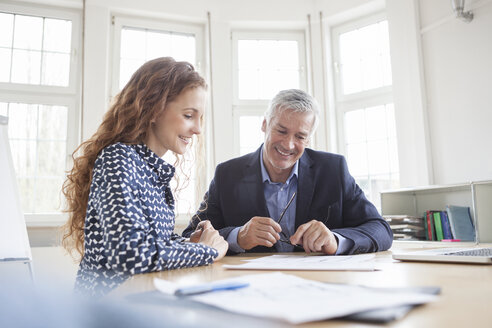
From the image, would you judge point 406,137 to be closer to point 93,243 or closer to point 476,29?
point 476,29

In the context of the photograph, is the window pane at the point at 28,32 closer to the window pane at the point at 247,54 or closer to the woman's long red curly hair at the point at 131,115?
the window pane at the point at 247,54

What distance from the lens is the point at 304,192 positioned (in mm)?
1734

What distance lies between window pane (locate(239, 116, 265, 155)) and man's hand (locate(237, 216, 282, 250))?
2.85 metres

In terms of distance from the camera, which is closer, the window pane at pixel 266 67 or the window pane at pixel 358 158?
the window pane at pixel 358 158

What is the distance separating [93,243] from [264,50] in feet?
12.1

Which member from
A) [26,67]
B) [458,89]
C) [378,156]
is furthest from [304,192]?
[26,67]

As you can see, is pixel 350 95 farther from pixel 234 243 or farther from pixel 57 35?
pixel 234 243

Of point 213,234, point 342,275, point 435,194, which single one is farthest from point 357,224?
point 435,194

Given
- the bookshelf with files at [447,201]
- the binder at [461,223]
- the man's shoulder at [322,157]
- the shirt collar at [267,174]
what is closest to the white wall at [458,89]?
the bookshelf with files at [447,201]

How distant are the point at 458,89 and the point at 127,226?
316 centimetres

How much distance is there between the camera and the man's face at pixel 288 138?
6.06 ft

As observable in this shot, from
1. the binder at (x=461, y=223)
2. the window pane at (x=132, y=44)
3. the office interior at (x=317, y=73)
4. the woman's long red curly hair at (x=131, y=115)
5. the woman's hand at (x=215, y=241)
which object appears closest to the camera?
the woman's hand at (x=215, y=241)

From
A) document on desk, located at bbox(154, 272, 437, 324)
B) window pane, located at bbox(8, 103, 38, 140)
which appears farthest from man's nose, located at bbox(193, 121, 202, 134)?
window pane, located at bbox(8, 103, 38, 140)

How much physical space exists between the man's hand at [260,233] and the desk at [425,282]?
0.92ft
